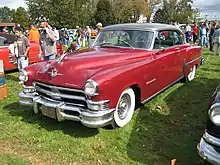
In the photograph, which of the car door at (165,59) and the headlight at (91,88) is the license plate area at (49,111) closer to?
the headlight at (91,88)

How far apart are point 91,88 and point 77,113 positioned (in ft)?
1.72

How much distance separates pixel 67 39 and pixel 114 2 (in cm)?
2881

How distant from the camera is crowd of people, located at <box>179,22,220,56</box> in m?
13.8

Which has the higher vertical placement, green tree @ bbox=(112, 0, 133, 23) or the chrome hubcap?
green tree @ bbox=(112, 0, 133, 23)

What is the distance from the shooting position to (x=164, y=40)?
637 cm

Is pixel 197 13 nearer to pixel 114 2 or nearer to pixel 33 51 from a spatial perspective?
pixel 114 2

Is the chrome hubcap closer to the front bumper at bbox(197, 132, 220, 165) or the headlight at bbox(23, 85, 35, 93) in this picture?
the headlight at bbox(23, 85, 35, 93)

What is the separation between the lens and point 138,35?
233 inches

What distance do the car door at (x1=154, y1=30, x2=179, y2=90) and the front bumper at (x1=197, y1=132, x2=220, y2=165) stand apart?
8.32 feet

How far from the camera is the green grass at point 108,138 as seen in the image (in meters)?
4.03

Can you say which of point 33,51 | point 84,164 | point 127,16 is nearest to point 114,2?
point 127,16

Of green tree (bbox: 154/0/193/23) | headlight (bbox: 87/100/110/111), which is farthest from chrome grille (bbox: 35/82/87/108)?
green tree (bbox: 154/0/193/23)

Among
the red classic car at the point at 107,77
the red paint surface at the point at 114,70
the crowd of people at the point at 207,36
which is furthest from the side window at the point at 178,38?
the crowd of people at the point at 207,36

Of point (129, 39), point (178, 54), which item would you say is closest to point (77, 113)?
point (129, 39)
